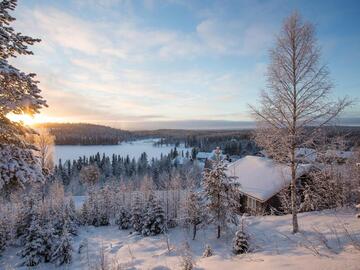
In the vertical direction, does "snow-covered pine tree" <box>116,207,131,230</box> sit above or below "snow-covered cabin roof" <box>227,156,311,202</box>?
below

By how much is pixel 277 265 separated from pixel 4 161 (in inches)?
323

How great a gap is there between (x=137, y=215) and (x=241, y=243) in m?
20.3

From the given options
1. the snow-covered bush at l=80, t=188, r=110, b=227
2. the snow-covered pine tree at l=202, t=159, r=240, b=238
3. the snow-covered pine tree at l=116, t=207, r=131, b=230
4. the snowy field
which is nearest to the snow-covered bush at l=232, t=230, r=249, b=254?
the snowy field

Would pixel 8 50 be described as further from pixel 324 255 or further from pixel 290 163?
pixel 290 163

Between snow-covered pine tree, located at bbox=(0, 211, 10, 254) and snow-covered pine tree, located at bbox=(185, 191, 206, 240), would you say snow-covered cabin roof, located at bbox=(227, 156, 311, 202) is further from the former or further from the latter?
snow-covered pine tree, located at bbox=(0, 211, 10, 254)

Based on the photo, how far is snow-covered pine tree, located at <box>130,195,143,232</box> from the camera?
32.0 meters

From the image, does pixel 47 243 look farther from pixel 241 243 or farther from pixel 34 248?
pixel 241 243

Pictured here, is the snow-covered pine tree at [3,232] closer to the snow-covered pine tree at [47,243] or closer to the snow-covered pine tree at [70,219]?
the snow-covered pine tree at [70,219]

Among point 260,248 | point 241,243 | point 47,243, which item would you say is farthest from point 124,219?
point 260,248

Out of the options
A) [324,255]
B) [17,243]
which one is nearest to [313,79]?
[324,255]

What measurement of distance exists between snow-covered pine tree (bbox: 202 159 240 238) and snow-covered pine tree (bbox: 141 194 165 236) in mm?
9289

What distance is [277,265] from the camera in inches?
327

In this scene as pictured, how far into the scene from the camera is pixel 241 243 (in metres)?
14.8

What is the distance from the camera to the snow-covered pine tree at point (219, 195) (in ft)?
72.6
